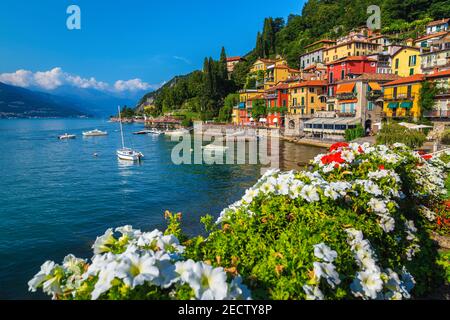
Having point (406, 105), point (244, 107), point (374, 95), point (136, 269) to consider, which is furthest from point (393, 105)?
point (136, 269)

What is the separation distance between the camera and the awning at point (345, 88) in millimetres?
50156

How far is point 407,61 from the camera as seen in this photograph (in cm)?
5222

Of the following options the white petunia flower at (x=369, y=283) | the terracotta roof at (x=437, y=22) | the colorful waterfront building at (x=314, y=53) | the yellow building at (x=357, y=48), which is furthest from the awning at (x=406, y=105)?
the white petunia flower at (x=369, y=283)

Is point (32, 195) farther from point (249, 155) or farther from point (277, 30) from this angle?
point (277, 30)

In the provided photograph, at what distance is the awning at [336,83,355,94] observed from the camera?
50156 millimetres

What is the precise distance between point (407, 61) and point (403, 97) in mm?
14453

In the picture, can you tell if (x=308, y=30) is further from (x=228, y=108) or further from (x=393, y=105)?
Result: (x=393, y=105)

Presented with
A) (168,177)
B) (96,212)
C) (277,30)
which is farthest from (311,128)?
(277,30)

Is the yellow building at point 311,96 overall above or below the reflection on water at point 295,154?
above

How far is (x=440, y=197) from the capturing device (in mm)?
10070

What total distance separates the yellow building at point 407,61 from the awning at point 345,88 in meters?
10.6

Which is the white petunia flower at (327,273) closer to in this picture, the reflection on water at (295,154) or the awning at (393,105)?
the reflection on water at (295,154)

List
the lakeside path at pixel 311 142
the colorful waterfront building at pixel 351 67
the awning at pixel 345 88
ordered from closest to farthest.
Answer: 1. the lakeside path at pixel 311 142
2. the awning at pixel 345 88
3. the colorful waterfront building at pixel 351 67

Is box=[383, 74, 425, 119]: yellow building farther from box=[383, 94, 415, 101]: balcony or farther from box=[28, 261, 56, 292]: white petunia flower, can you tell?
box=[28, 261, 56, 292]: white petunia flower
